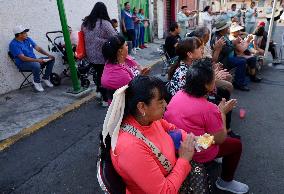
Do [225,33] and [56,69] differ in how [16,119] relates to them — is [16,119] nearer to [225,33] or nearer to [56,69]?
[56,69]

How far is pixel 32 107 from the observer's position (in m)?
5.46

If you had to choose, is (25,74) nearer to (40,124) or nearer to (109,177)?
(40,124)

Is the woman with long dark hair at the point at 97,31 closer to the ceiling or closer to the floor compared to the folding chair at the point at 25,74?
closer to the ceiling

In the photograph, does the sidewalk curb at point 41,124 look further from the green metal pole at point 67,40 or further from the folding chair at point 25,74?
the folding chair at point 25,74

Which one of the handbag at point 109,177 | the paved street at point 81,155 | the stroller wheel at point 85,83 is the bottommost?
the paved street at point 81,155

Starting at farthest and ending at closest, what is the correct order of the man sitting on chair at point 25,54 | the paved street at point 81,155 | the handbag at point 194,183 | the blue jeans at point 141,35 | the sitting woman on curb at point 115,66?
the blue jeans at point 141,35 < the man sitting on chair at point 25,54 < the sitting woman on curb at point 115,66 < the paved street at point 81,155 < the handbag at point 194,183

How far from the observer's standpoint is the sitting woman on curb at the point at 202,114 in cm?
254

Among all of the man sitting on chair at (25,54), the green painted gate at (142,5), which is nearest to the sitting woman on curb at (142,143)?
the man sitting on chair at (25,54)

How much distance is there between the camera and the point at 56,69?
7.48m

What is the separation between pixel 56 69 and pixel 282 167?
5.91 m

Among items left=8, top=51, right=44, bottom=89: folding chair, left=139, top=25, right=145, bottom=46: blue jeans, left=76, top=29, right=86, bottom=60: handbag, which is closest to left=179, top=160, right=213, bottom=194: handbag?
left=76, top=29, right=86, bottom=60: handbag

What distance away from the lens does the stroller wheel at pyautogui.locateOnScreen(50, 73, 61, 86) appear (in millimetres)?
6707

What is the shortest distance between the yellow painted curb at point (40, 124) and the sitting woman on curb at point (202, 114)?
2770mm

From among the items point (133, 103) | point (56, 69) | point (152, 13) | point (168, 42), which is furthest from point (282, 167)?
point (152, 13)
